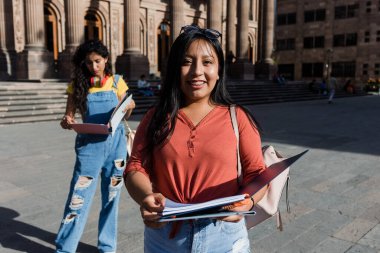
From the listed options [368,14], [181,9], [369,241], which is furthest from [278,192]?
[368,14]

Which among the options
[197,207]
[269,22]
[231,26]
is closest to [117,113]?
[197,207]

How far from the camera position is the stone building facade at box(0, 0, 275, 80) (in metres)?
19.6

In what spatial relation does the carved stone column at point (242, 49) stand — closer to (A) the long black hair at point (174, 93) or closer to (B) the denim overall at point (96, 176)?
(B) the denim overall at point (96, 176)

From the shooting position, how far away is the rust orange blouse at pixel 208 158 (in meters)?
1.70

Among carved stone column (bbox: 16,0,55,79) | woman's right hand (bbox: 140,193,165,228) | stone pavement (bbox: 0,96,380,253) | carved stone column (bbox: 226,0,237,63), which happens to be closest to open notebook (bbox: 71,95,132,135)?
stone pavement (bbox: 0,96,380,253)

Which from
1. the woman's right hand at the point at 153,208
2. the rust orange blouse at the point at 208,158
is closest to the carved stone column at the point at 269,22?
the rust orange blouse at the point at 208,158

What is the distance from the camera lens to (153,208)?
5.02 ft

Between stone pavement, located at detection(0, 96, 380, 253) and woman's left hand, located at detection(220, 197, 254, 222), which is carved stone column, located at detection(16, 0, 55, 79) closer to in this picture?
stone pavement, located at detection(0, 96, 380, 253)

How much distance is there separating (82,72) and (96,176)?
902 millimetres

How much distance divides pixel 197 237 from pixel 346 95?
102 ft

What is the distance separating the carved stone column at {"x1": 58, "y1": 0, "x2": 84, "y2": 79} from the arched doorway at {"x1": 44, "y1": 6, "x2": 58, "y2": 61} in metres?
3.09

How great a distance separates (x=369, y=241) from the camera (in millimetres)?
3646

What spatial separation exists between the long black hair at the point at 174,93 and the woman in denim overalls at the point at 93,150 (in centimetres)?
142

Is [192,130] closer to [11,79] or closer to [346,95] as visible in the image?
[11,79]
